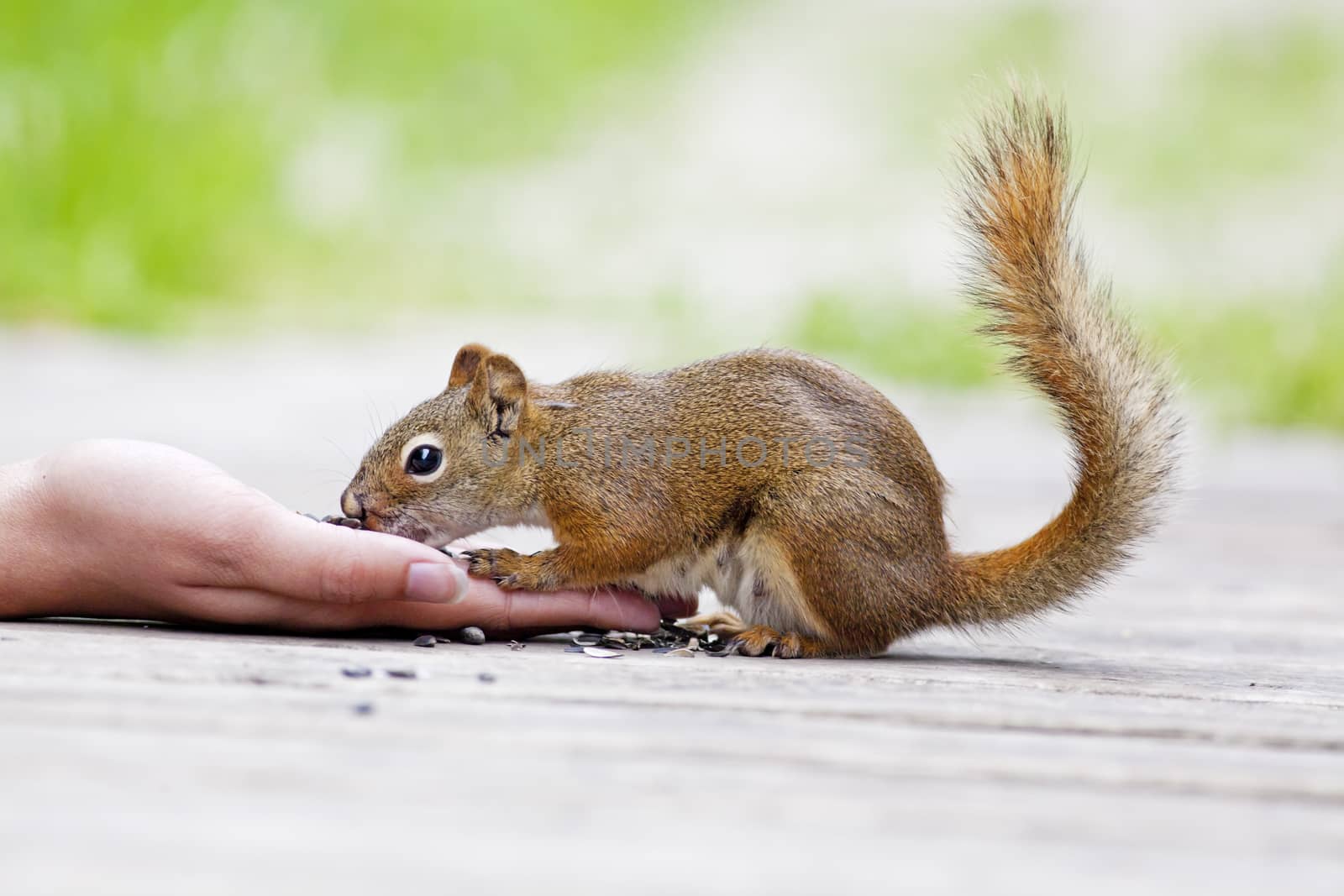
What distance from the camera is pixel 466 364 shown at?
2.16 meters

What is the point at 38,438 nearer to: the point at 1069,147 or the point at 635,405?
the point at 635,405

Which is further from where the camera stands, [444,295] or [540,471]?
[444,295]

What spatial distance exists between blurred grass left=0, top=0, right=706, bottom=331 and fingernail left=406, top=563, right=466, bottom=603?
5.99m

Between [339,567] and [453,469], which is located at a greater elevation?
[453,469]

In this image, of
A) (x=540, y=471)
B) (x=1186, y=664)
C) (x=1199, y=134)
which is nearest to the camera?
(x=1186, y=664)

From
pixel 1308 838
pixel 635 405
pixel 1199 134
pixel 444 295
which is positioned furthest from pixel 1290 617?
pixel 444 295

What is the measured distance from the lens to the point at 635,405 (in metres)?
2.03

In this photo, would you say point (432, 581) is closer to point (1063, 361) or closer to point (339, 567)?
point (339, 567)

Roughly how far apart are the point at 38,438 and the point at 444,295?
3.29m

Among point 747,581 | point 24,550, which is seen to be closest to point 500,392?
point 747,581

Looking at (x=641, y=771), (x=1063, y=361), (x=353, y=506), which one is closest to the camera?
(x=641, y=771)

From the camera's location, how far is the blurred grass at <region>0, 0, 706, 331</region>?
739 cm

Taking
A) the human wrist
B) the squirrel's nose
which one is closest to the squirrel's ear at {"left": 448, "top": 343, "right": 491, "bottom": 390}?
the squirrel's nose

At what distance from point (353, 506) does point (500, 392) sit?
26 cm
